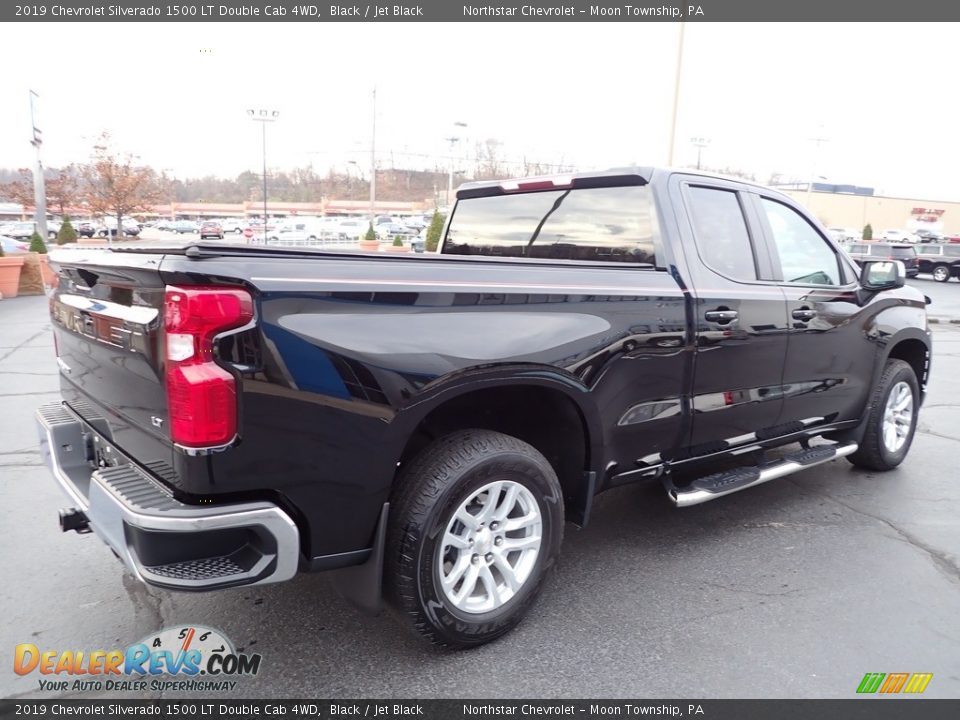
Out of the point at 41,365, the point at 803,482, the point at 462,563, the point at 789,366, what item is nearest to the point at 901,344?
the point at 803,482

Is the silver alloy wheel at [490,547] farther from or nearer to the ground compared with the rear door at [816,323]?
nearer to the ground

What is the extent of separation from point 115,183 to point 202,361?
34.7m

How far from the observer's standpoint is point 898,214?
89688 mm

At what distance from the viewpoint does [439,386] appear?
8.39ft

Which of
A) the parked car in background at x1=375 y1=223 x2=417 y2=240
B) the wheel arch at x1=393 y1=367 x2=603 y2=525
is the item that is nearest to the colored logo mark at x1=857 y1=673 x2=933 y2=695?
the wheel arch at x1=393 y1=367 x2=603 y2=525

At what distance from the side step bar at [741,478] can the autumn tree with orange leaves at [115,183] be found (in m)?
34.0

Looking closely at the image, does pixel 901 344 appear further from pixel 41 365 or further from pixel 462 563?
pixel 41 365

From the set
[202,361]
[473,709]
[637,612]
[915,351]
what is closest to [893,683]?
[637,612]

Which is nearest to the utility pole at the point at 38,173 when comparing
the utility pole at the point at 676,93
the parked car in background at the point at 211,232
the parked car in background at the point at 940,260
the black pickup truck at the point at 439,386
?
the parked car in background at the point at 211,232

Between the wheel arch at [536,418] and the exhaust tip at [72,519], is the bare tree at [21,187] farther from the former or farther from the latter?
the wheel arch at [536,418]

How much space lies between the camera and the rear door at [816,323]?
4.09 metres

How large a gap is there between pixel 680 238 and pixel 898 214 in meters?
103

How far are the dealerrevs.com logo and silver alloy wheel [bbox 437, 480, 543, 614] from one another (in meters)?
0.85

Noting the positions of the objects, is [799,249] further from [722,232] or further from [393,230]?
[393,230]
